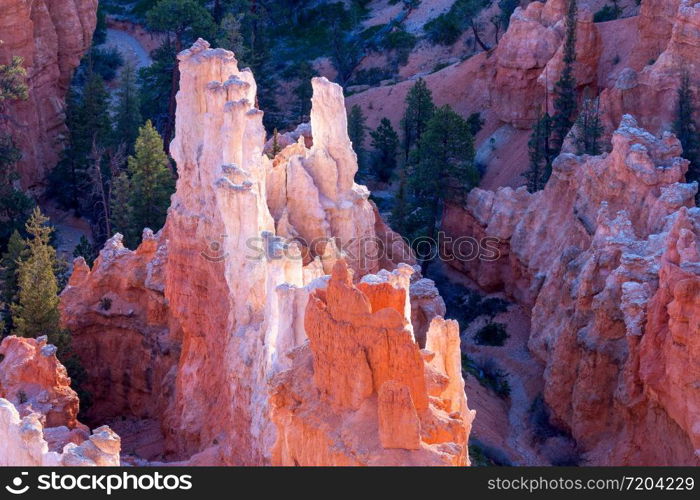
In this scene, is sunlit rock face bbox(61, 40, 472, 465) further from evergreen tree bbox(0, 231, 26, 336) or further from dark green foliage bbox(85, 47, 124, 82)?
dark green foliage bbox(85, 47, 124, 82)

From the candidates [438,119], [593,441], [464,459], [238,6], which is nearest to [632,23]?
[438,119]

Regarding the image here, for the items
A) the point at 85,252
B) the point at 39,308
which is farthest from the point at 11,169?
the point at 39,308

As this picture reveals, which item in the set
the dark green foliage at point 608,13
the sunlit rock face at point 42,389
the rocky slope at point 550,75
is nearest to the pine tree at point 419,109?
the rocky slope at point 550,75

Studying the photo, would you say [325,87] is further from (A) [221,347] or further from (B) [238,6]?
(B) [238,6]

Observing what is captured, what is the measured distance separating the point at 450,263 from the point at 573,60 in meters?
9.21

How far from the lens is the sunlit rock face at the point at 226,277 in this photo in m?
26.3

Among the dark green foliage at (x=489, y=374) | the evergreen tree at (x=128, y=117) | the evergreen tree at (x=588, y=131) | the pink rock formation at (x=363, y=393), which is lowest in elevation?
the dark green foliage at (x=489, y=374)

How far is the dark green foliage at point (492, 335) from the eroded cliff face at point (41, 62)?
19.6 meters

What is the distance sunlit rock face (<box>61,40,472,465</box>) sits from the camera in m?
26.3

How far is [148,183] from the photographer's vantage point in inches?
1662

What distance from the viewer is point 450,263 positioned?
150 feet

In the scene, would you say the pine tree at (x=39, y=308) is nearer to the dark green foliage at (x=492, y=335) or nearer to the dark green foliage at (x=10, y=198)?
the dark green foliage at (x=10, y=198)

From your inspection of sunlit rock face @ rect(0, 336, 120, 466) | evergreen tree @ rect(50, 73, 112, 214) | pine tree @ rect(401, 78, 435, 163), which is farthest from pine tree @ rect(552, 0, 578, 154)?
sunlit rock face @ rect(0, 336, 120, 466)

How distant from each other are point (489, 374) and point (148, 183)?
488 inches
